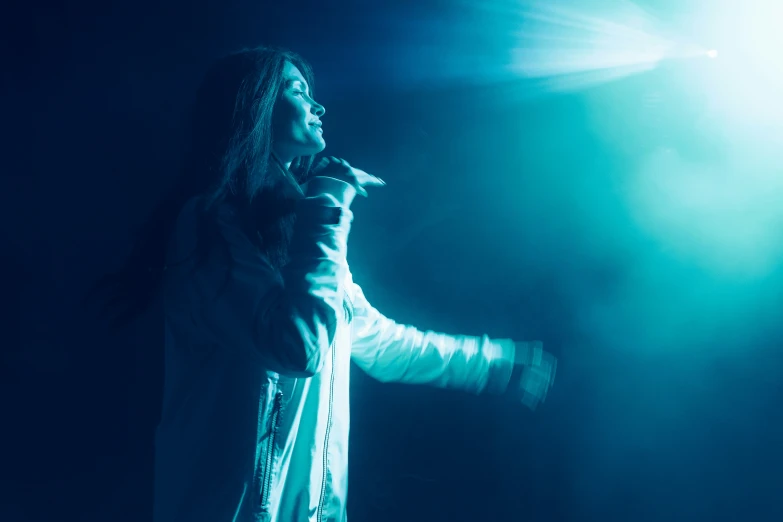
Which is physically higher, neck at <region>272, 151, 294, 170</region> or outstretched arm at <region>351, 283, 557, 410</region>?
neck at <region>272, 151, 294, 170</region>

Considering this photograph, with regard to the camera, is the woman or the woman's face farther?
the woman's face

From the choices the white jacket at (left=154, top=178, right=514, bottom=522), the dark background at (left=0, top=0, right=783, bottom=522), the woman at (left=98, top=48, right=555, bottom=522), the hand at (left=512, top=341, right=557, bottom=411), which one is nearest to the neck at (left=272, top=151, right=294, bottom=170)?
the woman at (left=98, top=48, right=555, bottom=522)

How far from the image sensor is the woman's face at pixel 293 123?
4.08 feet

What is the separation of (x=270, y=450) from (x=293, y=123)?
756 millimetres

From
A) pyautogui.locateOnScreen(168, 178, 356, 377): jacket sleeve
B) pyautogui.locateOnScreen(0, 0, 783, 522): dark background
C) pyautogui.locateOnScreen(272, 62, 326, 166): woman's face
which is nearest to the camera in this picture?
pyautogui.locateOnScreen(168, 178, 356, 377): jacket sleeve

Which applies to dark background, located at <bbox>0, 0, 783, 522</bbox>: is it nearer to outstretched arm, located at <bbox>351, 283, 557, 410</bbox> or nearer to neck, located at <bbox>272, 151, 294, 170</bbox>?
outstretched arm, located at <bbox>351, 283, 557, 410</bbox>

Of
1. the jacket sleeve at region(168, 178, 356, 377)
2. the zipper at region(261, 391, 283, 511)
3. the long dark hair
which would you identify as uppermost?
the long dark hair

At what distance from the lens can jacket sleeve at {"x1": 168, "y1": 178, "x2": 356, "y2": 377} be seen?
36.1 inches

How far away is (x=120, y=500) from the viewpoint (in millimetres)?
1469

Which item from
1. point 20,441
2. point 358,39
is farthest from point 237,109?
point 20,441

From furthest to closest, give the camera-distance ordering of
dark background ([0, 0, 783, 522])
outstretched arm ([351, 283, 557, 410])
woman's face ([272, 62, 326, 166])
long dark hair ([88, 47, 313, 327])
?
dark background ([0, 0, 783, 522]) < outstretched arm ([351, 283, 557, 410]) < woman's face ([272, 62, 326, 166]) < long dark hair ([88, 47, 313, 327])

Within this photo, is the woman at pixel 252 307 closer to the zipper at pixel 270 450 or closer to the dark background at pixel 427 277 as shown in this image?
the zipper at pixel 270 450

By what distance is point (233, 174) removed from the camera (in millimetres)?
1164

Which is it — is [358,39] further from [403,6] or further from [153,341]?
[153,341]
